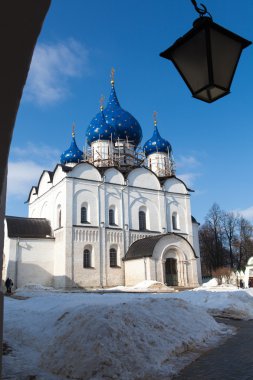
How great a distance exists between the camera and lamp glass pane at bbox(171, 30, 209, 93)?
278 cm

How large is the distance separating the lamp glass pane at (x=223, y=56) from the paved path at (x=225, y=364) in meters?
3.93

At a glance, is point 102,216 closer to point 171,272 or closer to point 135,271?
point 135,271

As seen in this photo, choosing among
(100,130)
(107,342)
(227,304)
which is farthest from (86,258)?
(107,342)

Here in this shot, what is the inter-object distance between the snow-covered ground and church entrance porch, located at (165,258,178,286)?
18813 mm

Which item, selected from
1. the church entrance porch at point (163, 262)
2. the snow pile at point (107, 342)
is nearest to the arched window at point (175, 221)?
the church entrance porch at point (163, 262)

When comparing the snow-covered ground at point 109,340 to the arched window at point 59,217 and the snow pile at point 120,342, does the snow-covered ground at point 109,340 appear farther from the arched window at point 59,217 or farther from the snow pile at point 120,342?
the arched window at point 59,217

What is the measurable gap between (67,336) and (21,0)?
5.43 meters

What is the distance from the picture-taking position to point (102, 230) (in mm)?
27406

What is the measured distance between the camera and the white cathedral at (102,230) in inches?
1023

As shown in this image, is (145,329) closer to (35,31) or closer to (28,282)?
(35,31)

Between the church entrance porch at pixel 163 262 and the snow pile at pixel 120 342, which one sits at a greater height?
the church entrance porch at pixel 163 262

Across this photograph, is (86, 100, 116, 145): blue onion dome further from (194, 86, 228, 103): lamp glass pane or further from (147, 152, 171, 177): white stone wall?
(194, 86, 228, 103): lamp glass pane

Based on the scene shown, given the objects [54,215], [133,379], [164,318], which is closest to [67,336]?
[133,379]

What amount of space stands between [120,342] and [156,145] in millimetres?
31481
